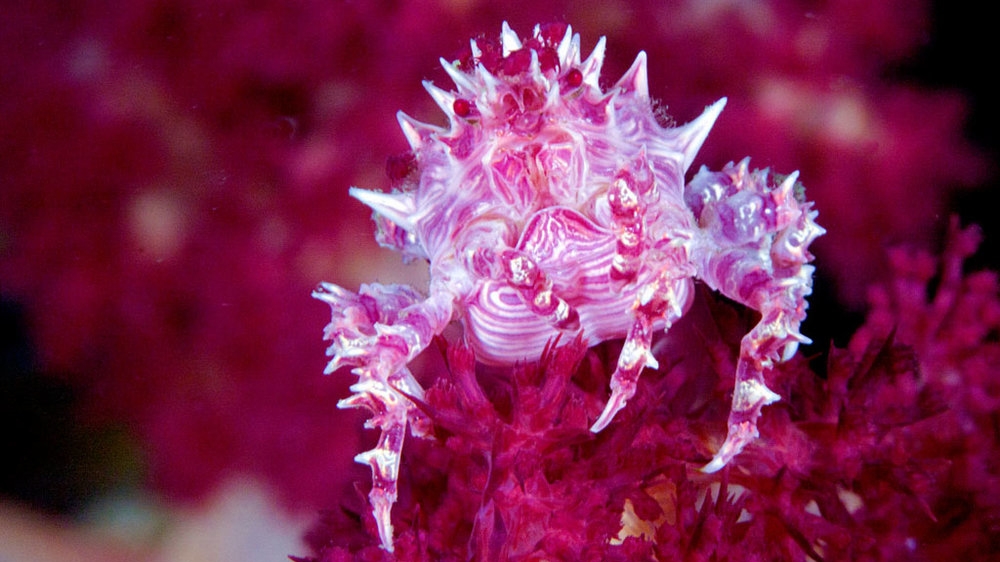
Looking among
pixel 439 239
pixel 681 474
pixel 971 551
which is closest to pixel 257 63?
pixel 439 239

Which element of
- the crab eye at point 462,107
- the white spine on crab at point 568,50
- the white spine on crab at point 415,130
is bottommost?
the crab eye at point 462,107

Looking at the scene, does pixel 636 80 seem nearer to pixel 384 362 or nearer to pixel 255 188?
pixel 384 362

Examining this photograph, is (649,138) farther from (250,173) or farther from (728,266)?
(250,173)

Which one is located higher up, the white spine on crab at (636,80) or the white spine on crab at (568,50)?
the white spine on crab at (568,50)

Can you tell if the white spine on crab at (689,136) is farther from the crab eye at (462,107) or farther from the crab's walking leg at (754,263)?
the crab eye at (462,107)

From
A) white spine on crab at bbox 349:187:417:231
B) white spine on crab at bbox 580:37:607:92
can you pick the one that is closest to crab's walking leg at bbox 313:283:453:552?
white spine on crab at bbox 349:187:417:231

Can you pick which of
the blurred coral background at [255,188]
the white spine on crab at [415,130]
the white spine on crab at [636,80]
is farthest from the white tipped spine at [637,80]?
the white spine on crab at [415,130]

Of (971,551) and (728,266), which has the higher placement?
(728,266)
